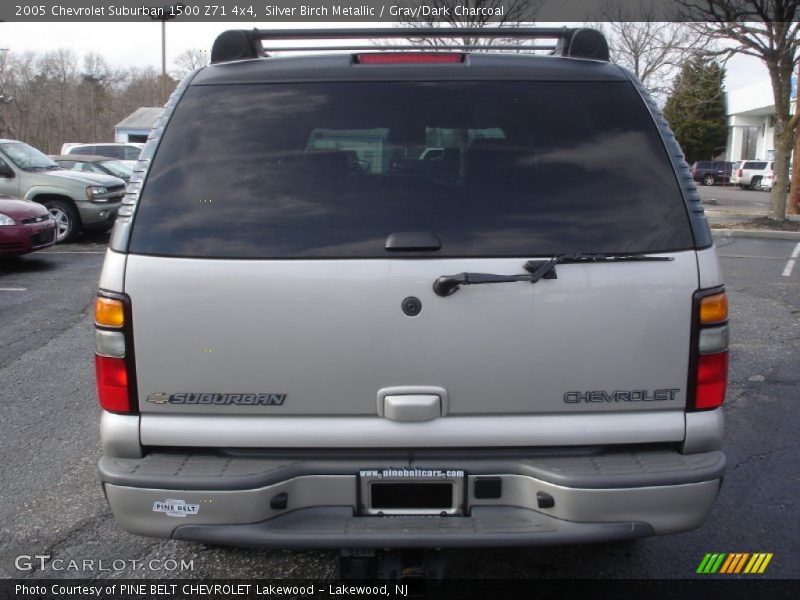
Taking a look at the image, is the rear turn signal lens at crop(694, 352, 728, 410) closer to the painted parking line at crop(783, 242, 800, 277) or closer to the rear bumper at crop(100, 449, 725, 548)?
the rear bumper at crop(100, 449, 725, 548)

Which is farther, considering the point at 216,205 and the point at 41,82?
the point at 41,82

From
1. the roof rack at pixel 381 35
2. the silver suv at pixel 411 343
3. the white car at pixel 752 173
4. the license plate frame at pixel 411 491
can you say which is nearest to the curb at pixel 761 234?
the roof rack at pixel 381 35

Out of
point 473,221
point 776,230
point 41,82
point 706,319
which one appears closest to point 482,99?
point 473,221

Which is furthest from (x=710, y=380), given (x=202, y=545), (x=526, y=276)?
(x=202, y=545)

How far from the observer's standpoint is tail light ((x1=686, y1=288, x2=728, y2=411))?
8.05ft

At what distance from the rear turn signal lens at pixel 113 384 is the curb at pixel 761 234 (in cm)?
1584

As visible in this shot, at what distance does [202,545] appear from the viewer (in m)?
3.39

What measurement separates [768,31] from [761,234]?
4382mm

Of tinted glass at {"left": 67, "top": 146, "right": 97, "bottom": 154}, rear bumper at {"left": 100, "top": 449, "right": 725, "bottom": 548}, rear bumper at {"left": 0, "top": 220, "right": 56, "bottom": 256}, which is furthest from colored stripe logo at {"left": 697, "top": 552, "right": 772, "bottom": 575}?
tinted glass at {"left": 67, "top": 146, "right": 97, "bottom": 154}

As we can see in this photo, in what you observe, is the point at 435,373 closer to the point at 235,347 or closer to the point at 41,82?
the point at 235,347

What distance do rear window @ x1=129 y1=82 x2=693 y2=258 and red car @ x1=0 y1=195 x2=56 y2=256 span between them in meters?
8.57

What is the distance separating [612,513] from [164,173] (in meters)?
1.87

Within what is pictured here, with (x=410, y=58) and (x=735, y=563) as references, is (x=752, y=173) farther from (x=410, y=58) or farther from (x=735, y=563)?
(x=410, y=58)

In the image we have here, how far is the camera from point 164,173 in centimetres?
253
